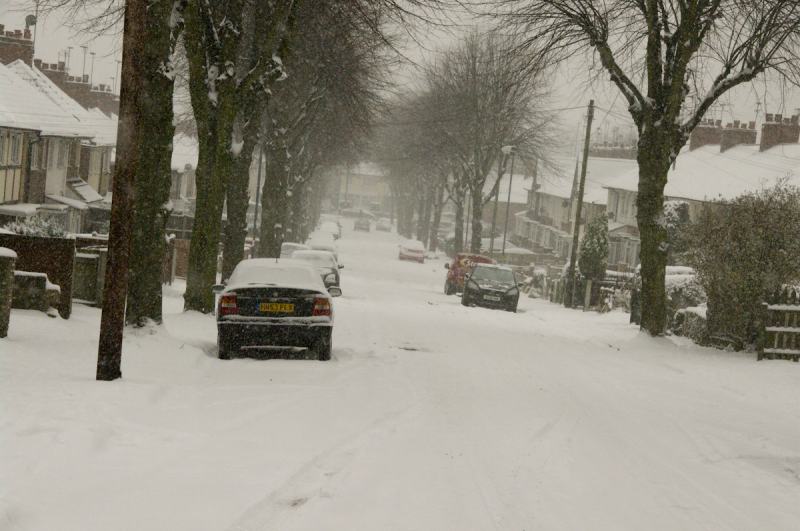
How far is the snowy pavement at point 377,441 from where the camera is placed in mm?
6266

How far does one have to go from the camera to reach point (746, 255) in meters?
17.5

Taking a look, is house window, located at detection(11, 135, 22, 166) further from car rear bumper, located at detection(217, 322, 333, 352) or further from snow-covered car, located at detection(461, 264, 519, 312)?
car rear bumper, located at detection(217, 322, 333, 352)

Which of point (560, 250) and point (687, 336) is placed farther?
point (560, 250)

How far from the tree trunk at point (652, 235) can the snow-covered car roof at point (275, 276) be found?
8.67m

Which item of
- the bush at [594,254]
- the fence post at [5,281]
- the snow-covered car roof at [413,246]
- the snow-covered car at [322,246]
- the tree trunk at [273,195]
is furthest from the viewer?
the snow-covered car roof at [413,246]

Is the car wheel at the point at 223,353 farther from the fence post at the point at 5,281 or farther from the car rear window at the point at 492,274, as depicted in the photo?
the car rear window at the point at 492,274

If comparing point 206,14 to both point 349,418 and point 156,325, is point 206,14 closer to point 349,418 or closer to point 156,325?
point 156,325

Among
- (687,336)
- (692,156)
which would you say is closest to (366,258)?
(692,156)

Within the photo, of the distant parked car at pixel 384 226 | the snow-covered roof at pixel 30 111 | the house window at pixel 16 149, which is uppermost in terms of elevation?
the snow-covered roof at pixel 30 111

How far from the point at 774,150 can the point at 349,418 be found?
142ft

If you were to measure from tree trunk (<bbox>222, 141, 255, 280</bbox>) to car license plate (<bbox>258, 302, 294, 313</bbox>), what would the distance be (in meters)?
8.23

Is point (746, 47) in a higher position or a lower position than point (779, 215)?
higher

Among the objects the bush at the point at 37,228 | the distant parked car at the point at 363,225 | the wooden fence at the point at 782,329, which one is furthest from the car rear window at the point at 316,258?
the distant parked car at the point at 363,225

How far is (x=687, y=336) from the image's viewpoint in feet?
67.4
